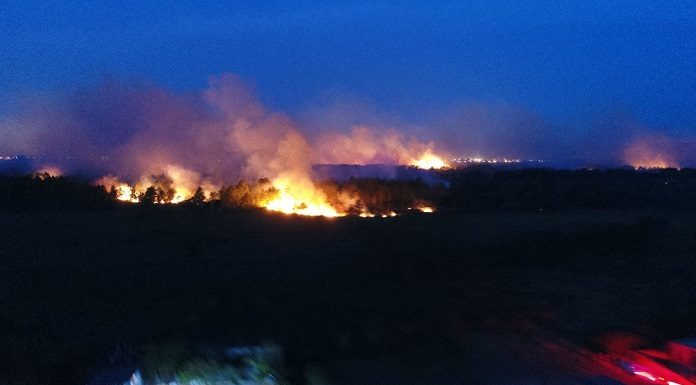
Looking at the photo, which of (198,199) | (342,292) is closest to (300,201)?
(198,199)

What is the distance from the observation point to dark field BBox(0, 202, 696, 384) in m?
8.59

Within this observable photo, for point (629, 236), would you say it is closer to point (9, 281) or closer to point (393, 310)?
point (393, 310)

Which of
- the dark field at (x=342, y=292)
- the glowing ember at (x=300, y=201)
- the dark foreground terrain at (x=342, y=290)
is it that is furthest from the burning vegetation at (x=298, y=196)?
the dark field at (x=342, y=292)

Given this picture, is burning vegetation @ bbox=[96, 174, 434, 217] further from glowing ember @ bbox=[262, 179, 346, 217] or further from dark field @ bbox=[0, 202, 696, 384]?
dark field @ bbox=[0, 202, 696, 384]

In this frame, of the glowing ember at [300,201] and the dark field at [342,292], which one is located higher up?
the glowing ember at [300,201]

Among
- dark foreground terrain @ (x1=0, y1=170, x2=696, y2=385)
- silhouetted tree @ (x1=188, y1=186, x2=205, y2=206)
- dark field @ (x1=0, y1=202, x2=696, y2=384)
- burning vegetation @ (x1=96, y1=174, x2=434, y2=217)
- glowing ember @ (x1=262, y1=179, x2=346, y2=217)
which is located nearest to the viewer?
dark foreground terrain @ (x1=0, y1=170, x2=696, y2=385)

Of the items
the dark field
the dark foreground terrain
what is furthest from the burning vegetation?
the dark field

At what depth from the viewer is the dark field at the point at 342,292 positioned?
8586mm

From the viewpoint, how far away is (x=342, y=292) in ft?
41.1

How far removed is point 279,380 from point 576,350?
5.05m

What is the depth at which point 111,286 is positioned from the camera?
42.0 feet

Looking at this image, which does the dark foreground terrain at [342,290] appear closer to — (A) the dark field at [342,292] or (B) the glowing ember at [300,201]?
(A) the dark field at [342,292]

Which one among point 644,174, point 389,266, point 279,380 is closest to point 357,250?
point 389,266

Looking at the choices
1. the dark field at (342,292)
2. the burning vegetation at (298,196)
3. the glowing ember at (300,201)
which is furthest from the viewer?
the burning vegetation at (298,196)
